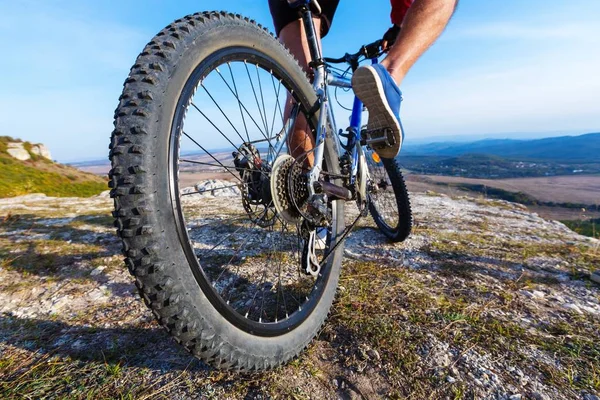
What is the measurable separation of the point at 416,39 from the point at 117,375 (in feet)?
7.80

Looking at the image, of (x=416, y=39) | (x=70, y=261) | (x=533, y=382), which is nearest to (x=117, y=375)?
(x=533, y=382)

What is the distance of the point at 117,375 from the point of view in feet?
3.93

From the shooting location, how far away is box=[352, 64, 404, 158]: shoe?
1.71 meters

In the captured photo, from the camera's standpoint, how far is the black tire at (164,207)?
0.90 meters

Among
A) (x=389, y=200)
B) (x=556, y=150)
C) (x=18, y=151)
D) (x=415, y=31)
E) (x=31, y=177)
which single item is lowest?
(x=556, y=150)

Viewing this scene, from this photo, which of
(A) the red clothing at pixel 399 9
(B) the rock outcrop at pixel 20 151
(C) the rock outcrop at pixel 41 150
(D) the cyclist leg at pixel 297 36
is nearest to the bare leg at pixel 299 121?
(D) the cyclist leg at pixel 297 36

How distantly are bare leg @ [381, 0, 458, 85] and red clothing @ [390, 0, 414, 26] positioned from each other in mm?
891

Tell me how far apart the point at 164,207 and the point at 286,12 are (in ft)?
7.35

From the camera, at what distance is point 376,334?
4.68 feet

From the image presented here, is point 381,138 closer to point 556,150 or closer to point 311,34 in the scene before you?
point 311,34

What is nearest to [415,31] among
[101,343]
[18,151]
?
[101,343]

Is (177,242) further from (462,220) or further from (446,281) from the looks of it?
(462,220)

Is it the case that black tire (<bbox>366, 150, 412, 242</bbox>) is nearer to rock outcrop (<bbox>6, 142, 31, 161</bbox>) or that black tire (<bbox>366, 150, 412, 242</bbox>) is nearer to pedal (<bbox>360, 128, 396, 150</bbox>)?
pedal (<bbox>360, 128, 396, 150</bbox>)

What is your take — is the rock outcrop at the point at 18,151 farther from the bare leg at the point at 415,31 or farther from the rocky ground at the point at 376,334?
the bare leg at the point at 415,31
